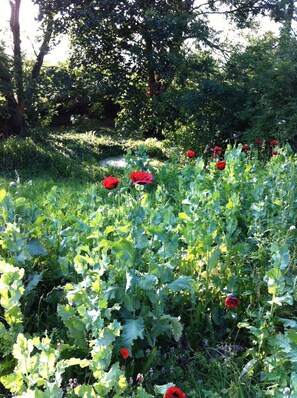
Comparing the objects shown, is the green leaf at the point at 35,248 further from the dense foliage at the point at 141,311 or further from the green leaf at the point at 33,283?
the green leaf at the point at 33,283

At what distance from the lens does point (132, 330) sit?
6.48 feet

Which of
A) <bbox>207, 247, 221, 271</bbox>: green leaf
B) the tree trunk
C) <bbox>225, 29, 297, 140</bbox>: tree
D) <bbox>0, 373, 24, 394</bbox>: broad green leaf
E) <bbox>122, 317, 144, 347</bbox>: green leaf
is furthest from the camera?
the tree trunk

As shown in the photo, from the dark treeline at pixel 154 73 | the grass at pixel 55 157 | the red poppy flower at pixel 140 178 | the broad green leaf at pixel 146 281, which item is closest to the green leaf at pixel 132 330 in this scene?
the broad green leaf at pixel 146 281

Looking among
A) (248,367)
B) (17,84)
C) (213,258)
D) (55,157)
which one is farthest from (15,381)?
(17,84)

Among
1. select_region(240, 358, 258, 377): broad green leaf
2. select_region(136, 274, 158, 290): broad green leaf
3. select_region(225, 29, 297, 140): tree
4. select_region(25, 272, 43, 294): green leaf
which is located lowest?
select_region(240, 358, 258, 377): broad green leaf

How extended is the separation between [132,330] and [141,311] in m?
0.16

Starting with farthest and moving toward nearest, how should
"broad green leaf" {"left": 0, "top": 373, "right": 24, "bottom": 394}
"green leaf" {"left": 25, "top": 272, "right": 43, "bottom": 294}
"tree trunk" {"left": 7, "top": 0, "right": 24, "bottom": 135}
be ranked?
"tree trunk" {"left": 7, "top": 0, "right": 24, "bottom": 135} < "green leaf" {"left": 25, "top": 272, "right": 43, "bottom": 294} < "broad green leaf" {"left": 0, "top": 373, "right": 24, "bottom": 394}

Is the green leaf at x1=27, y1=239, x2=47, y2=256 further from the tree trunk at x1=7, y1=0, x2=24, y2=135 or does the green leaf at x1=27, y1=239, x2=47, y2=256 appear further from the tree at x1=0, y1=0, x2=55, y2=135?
the tree trunk at x1=7, y1=0, x2=24, y2=135

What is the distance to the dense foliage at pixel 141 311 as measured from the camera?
1.72 metres

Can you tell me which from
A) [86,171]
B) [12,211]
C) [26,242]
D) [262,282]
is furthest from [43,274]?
[86,171]

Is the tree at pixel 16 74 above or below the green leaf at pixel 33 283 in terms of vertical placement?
above

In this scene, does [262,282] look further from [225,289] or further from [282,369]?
[282,369]

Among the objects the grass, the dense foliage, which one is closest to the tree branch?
the grass

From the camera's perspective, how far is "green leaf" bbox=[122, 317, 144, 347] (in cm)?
193
